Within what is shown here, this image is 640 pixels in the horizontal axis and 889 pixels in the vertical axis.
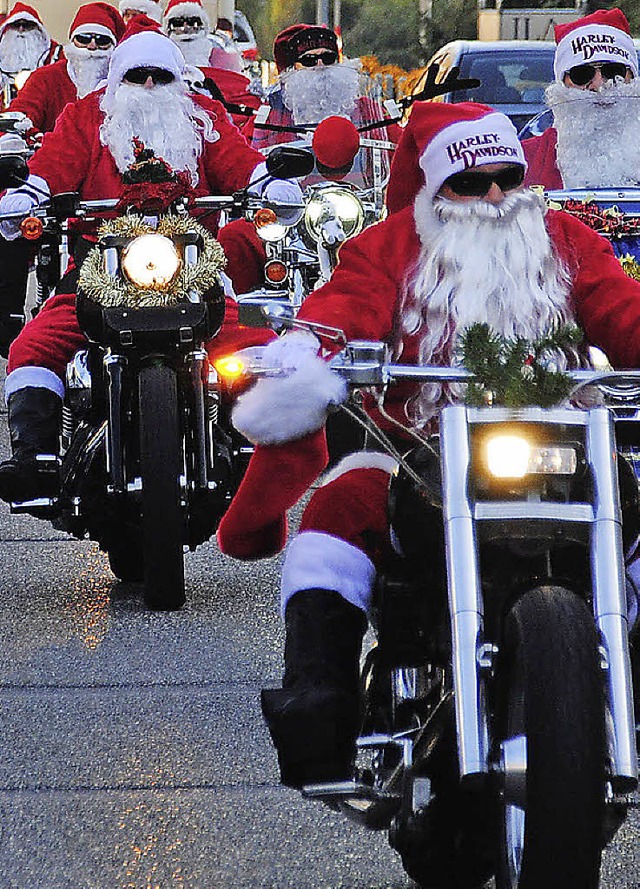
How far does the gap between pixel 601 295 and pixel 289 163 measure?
8.58 ft

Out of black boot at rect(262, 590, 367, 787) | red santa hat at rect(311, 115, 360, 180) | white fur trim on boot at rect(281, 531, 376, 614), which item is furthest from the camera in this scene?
red santa hat at rect(311, 115, 360, 180)

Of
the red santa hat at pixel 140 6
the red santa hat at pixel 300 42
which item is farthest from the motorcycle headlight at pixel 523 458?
the red santa hat at pixel 140 6

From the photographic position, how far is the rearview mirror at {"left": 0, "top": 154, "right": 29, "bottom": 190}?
6.51 m

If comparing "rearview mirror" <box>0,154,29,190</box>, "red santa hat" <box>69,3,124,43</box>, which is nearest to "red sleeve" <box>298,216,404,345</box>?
"rearview mirror" <box>0,154,29,190</box>

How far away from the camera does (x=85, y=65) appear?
11891mm

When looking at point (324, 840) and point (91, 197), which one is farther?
point (91, 197)

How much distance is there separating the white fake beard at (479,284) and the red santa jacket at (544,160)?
4.90 metres

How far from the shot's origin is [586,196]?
7797 mm

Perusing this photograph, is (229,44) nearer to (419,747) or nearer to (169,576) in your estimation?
(169,576)

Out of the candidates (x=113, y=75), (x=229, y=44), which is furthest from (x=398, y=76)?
(x=113, y=75)

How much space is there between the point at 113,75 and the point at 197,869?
193 inches

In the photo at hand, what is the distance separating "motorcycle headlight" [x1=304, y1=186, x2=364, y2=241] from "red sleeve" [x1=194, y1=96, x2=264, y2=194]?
69.6 inches

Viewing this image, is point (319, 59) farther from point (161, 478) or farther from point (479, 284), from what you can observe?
point (479, 284)

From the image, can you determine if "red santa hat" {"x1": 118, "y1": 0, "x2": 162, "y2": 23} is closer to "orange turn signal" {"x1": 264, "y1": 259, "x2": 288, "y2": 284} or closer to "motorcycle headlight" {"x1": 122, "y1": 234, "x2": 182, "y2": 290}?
"orange turn signal" {"x1": 264, "y1": 259, "x2": 288, "y2": 284}
